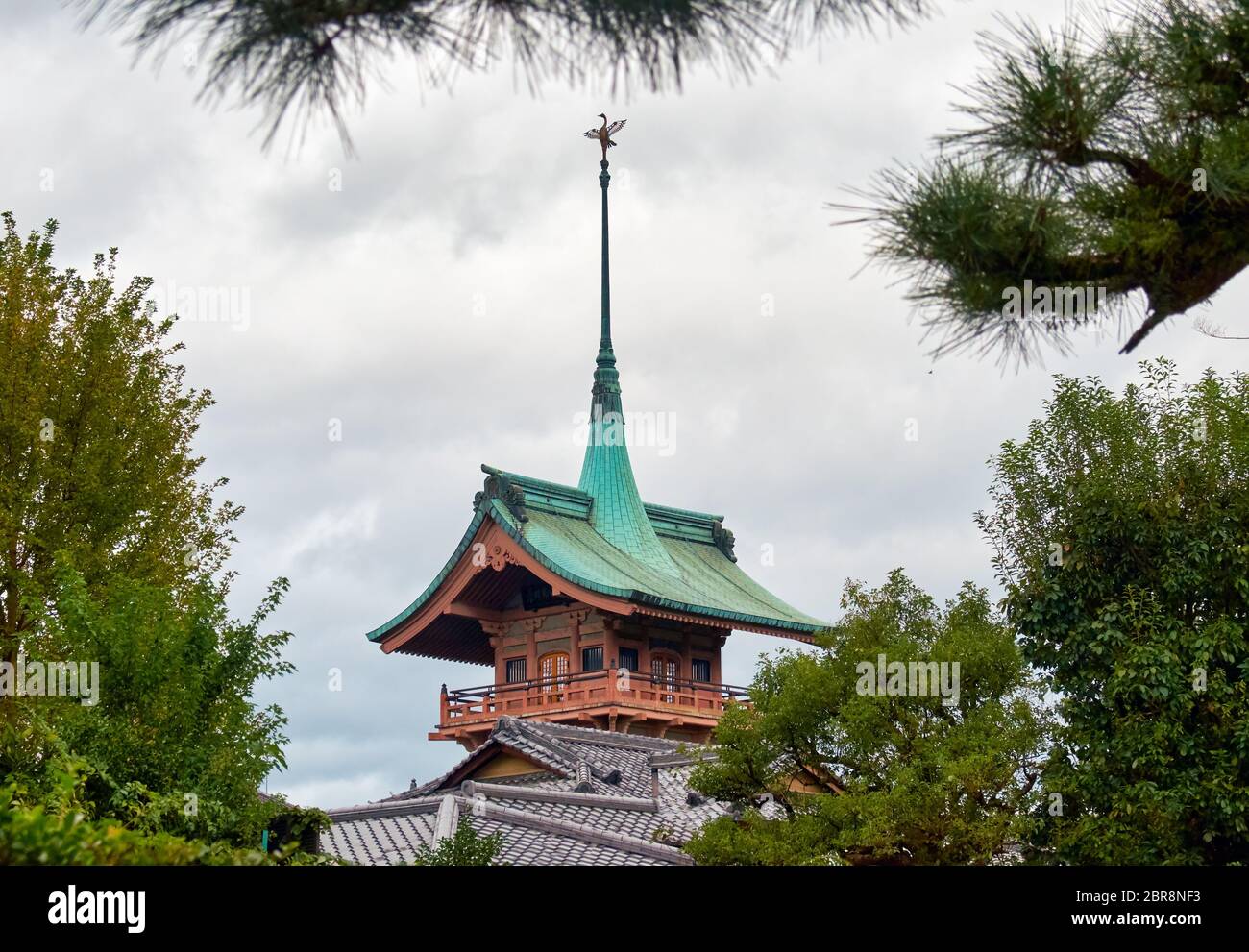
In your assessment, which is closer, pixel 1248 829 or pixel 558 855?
pixel 1248 829

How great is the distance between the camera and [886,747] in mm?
16578

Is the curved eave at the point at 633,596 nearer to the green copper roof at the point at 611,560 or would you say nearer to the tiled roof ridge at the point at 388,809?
the green copper roof at the point at 611,560

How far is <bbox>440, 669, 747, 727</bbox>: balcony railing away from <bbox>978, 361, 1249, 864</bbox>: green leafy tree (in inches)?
590

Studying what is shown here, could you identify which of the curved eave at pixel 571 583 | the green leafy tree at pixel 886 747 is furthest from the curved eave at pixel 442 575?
the green leafy tree at pixel 886 747

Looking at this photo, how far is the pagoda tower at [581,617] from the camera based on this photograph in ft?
102

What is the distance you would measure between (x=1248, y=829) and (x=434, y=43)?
1120 cm

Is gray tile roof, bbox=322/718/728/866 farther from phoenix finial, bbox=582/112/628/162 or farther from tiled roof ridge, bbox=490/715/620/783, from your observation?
phoenix finial, bbox=582/112/628/162

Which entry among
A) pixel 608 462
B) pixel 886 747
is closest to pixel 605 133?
pixel 608 462

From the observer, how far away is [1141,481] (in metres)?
15.6

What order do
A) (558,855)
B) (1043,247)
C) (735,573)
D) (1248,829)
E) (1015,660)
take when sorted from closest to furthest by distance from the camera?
1. (1043,247)
2. (1248,829)
3. (1015,660)
4. (558,855)
5. (735,573)
